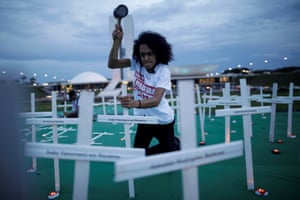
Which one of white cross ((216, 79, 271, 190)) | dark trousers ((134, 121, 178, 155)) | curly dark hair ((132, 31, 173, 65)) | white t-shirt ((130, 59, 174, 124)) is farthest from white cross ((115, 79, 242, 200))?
dark trousers ((134, 121, 178, 155))

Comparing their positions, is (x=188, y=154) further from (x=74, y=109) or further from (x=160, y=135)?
(x=74, y=109)

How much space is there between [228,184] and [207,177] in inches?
16.5

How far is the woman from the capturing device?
2.45 metres

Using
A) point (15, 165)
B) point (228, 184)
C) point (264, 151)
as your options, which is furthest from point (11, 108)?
point (264, 151)

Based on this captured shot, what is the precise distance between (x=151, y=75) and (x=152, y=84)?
109 millimetres

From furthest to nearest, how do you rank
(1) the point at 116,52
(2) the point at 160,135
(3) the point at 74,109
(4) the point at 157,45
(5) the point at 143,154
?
(3) the point at 74,109, (2) the point at 160,135, (1) the point at 116,52, (4) the point at 157,45, (5) the point at 143,154

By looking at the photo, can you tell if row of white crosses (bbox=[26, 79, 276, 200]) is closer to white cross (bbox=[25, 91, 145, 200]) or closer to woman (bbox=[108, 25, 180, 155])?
white cross (bbox=[25, 91, 145, 200])

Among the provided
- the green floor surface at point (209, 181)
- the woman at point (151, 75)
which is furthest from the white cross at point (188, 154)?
the green floor surface at point (209, 181)

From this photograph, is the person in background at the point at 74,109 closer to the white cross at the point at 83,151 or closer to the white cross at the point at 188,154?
the white cross at the point at 83,151

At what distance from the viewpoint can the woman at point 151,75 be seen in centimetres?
245

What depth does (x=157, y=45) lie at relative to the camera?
2.49 m

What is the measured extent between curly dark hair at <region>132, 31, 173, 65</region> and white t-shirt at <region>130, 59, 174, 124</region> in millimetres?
104

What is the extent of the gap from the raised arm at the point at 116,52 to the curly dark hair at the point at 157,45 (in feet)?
0.71

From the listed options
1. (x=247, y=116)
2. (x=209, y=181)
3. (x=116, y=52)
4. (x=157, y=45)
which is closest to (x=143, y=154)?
(x=157, y=45)
